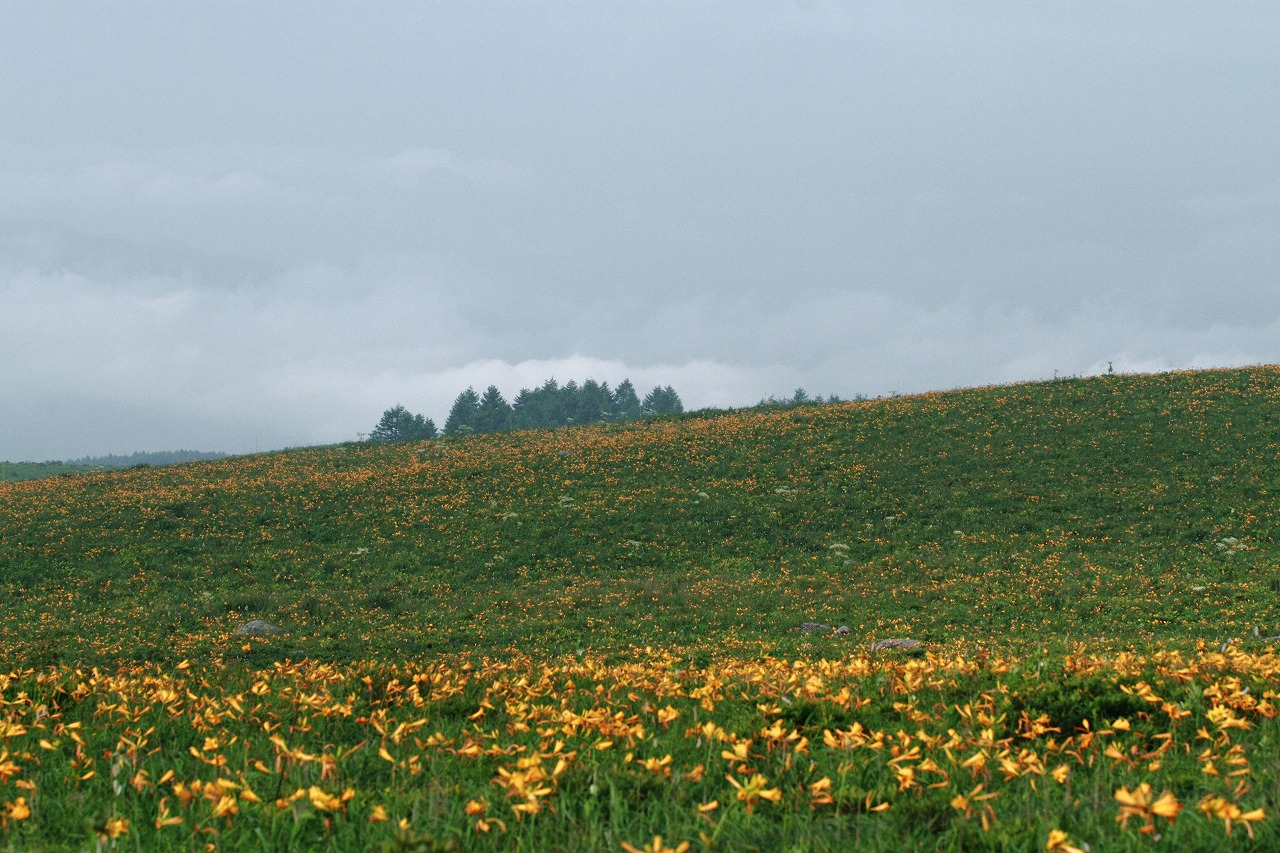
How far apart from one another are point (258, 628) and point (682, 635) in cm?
999

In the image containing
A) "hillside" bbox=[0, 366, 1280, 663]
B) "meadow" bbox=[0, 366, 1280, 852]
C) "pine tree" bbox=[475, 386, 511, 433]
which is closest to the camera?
"meadow" bbox=[0, 366, 1280, 852]

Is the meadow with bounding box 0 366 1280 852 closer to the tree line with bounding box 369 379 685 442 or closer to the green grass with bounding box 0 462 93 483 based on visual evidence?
the green grass with bounding box 0 462 93 483

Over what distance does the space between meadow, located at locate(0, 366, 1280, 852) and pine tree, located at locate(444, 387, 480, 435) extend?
70292 millimetres

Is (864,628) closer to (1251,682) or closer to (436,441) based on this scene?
(1251,682)

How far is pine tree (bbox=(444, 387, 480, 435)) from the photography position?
11946 cm

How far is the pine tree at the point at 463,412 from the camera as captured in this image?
119 meters

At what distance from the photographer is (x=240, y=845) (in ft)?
12.0

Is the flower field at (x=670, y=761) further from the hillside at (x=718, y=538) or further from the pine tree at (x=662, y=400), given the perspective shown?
the pine tree at (x=662, y=400)

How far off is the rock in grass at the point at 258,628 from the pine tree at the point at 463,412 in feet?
320

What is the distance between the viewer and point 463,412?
123562 mm

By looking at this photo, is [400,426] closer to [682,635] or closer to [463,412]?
[463,412]

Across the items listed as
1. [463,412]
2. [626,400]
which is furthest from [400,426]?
[626,400]

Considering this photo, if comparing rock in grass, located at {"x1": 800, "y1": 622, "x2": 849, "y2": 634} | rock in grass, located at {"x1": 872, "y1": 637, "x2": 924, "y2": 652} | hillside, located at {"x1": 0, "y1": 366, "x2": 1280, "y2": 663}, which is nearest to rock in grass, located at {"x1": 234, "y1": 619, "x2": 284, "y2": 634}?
hillside, located at {"x1": 0, "y1": 366, "x2": 1280, "y2": 663}

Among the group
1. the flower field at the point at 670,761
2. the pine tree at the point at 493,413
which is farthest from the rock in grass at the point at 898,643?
the pine tree at the point at 493,413
